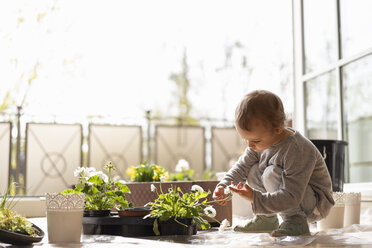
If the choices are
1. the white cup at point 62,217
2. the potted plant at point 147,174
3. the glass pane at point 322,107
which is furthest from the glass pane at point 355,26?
the white cup at point 62,217

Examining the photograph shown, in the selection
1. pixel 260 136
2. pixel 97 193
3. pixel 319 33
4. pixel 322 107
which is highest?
pixel 319 33

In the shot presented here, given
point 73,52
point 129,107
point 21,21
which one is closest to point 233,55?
point 129,107

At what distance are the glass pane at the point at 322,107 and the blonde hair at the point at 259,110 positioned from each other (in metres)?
1.78

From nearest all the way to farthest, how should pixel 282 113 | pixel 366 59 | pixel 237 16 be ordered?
pixel 282 113
pixel 366 59
pixel 237 16

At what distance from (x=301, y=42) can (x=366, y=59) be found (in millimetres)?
1064

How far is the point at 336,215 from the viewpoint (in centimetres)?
196

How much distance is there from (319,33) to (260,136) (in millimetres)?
2265

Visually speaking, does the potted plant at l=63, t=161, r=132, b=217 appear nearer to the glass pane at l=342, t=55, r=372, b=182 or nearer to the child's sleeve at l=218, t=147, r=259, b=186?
the child's sleeve at l=218, t=147, r=259, b=186

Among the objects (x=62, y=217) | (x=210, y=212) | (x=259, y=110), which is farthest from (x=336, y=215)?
(x=62, y=217)

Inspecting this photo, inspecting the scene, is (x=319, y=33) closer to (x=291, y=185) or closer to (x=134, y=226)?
(x=291, y=185)

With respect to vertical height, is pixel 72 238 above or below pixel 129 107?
below

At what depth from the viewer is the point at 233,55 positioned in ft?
30.5

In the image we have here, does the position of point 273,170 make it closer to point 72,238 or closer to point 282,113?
point 282,113

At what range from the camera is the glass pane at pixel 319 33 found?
3313 mm
